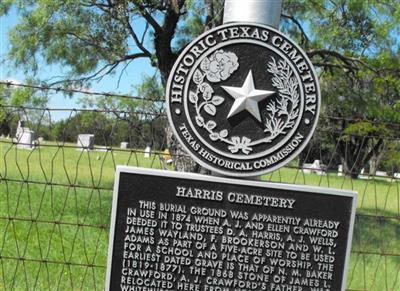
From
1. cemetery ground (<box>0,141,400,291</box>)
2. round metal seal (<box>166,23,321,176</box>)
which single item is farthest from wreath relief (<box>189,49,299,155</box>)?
cemetery ground (<box>0,141,400,291</box>)

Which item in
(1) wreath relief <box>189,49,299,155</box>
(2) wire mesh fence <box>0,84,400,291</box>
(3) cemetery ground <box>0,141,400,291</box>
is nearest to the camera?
(1) wreath relief <box>189,49,299,155</box>

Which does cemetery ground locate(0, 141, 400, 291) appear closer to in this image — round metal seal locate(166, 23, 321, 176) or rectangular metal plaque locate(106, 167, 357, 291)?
rectangular metal plaque locate(106, 167, 357, 291)

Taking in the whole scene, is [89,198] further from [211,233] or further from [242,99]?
[242,99]

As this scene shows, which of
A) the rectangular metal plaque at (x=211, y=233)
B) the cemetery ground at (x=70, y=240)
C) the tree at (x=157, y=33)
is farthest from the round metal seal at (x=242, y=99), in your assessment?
the tree at (x=157, y=33)

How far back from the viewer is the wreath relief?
2.99 meters

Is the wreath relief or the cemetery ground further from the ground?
the wreath relief

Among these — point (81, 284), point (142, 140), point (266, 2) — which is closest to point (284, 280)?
point (266, 2)

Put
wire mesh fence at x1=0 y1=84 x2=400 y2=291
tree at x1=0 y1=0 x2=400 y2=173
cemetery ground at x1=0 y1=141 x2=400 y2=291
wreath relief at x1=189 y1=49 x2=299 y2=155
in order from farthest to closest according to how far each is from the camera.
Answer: tree at x1=0 y1=0 x2=400 y2=173 < cemetery ground at x1=0 y1=141 x2=400 y2=291 < wire mesh fence at x1=0 y1=84 x2=400 y2=291 < wreath relief at x1=189 y1=49 x2=299 y2=155

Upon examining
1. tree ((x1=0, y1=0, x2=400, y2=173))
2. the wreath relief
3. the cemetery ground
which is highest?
tree ((x1=0, y1=0, x2=400, y2=173))

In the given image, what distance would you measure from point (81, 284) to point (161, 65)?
4.92 metres

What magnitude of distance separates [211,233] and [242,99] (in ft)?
2.50

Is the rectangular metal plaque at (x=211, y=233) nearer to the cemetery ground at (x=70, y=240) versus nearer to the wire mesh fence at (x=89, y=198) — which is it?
the wire mesh fence at (x=89, y=198)

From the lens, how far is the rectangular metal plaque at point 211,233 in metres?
3.03

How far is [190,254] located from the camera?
119 inches
